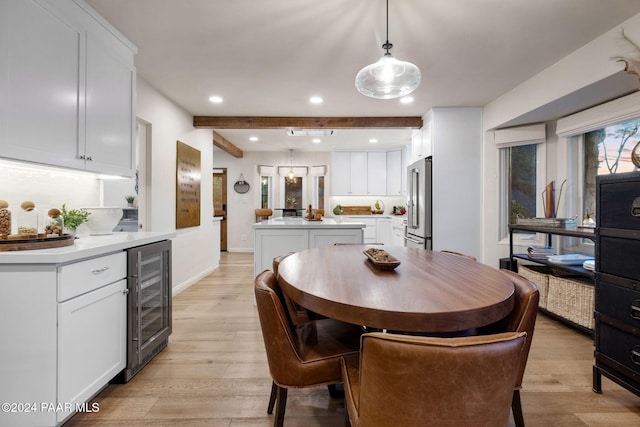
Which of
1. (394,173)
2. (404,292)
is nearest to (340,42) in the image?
(404,292)

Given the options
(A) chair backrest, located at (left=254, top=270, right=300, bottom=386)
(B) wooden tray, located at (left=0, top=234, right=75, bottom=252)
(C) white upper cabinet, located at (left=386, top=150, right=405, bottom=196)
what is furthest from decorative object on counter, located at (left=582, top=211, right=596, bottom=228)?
(B) wooden tray, located at (left=0, top=234, right=75, bottom=252)

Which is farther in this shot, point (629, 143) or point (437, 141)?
point (437, 141)

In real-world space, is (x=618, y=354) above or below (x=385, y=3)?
below

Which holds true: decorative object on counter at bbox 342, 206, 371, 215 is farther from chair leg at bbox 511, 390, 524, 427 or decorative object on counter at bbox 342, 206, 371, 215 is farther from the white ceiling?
chair leg at bbox 511, 390, 524, 427

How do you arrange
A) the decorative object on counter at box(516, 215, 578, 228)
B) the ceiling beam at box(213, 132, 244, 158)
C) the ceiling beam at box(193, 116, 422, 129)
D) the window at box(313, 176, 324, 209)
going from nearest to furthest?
1. the decorative object on counter at box(516, 215, 578, 228)
2. the ceiling beam at box(193, 116, 422, 129)
3. the ceiling beam at box(213, 132, 244, 158)
4. the window at box(313, 176, 324, 209)

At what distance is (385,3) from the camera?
6.33ft

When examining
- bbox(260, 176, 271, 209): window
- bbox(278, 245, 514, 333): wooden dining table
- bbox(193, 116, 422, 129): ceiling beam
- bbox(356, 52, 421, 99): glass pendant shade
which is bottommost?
bbox(278, 245, 514, 333): wooden dining table

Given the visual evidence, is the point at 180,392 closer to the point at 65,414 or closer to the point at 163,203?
the point at 65,414

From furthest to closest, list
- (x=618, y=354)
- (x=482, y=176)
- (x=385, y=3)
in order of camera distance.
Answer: (x=482, y=176)
(x=385, y=3)
(x=618, y=354)

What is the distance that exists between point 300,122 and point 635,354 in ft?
13.3

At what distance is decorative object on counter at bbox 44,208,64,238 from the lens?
1684 mm

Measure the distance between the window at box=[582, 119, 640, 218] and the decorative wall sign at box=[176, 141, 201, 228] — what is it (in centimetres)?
470

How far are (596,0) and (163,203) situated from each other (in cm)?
416

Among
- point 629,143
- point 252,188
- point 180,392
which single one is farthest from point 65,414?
point 252,188
